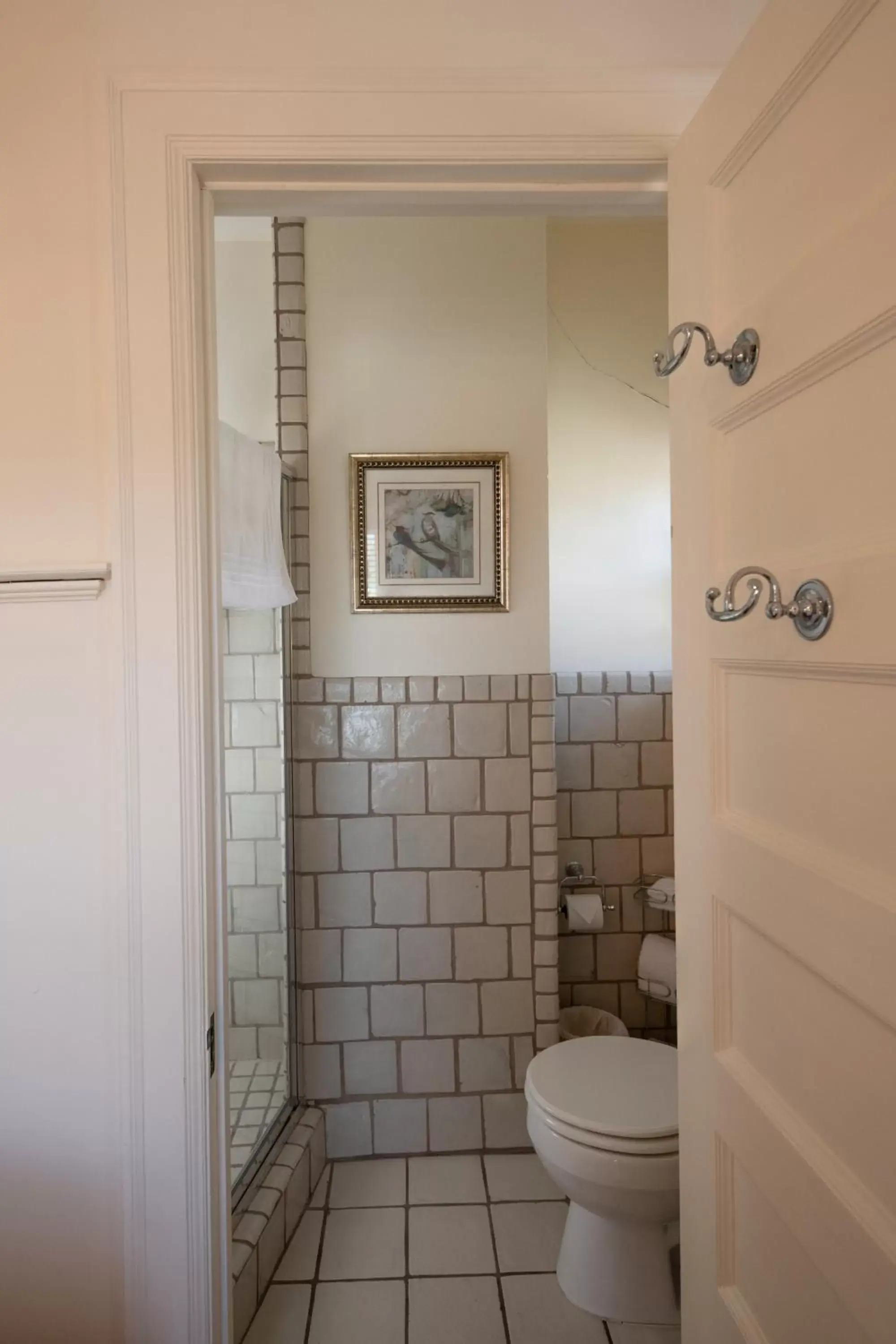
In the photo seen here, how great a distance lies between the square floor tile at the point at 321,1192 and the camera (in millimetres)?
2084

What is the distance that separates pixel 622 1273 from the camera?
67.8 inches

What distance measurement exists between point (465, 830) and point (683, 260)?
1612 millimetres

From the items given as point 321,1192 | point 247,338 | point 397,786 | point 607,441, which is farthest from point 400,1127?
point 247,338

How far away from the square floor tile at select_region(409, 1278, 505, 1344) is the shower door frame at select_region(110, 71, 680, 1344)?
2.52ft

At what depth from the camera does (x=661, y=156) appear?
1080 millimetres

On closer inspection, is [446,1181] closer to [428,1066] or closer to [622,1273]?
[428,1066]

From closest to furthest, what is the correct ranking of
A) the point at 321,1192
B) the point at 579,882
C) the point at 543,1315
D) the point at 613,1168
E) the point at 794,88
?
the point at 794,88 < the point at 613,1168 < the point at 543,1315 < the point at 321,1192 < the point at 579,882

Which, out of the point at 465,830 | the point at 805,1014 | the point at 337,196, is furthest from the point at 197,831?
the point at 465,830

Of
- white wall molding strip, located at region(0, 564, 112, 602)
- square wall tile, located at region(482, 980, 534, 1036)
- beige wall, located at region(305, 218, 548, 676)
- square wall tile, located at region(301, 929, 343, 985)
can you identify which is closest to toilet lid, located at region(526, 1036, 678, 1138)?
square wall tile, located at region(482, 980, 534, 1036)

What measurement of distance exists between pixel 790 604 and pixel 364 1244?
191 centimetres

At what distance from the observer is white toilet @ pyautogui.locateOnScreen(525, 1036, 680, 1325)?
159 centimetres

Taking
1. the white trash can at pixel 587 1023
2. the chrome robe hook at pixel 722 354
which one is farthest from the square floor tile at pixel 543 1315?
the chrome robe hook at pixel 722 354

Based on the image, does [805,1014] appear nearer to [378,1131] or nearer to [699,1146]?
[699,1146]

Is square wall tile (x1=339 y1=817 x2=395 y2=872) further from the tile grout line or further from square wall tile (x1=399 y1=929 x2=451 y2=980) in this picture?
the tile grout line
